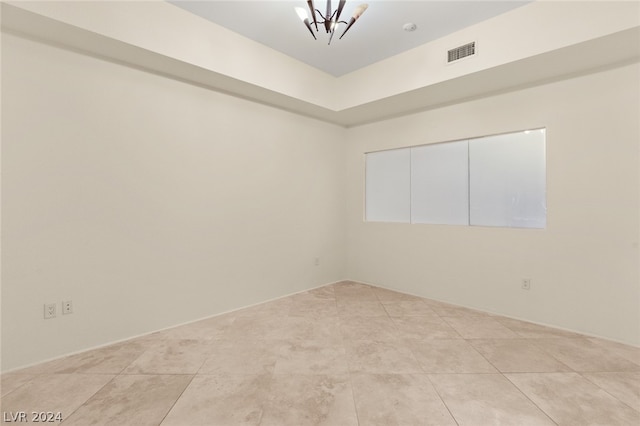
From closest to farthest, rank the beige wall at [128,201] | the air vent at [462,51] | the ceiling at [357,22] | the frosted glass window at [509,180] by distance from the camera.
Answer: the beige wall at [128,201] < the ceiling at [357,22] < the air vent at [462,51] < the frosted glass window at [509,180]

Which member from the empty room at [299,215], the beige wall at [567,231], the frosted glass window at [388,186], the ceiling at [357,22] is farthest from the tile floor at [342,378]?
the ceiling at [357,22]

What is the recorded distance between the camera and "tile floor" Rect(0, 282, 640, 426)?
1774 mm

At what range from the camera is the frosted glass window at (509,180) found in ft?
10.8

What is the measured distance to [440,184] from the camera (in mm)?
4125

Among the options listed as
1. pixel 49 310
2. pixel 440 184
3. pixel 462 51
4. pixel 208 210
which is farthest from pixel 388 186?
pixel 49 310

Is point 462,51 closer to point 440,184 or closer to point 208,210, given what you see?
point 440,184

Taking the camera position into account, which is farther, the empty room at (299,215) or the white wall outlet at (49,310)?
the white wall outlet at (49,310)

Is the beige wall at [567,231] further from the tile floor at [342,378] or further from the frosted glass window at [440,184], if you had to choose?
the tile floor at [342,378]

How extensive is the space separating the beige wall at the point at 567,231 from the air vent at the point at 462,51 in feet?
2.58

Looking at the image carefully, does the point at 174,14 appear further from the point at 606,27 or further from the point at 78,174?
the point at 606,27

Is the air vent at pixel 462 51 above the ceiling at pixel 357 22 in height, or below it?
below

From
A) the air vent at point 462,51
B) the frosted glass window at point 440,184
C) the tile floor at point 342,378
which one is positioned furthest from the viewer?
the frosted glass window at point 440,184

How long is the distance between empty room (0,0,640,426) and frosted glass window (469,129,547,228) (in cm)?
2

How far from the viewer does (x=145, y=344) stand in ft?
8.89
